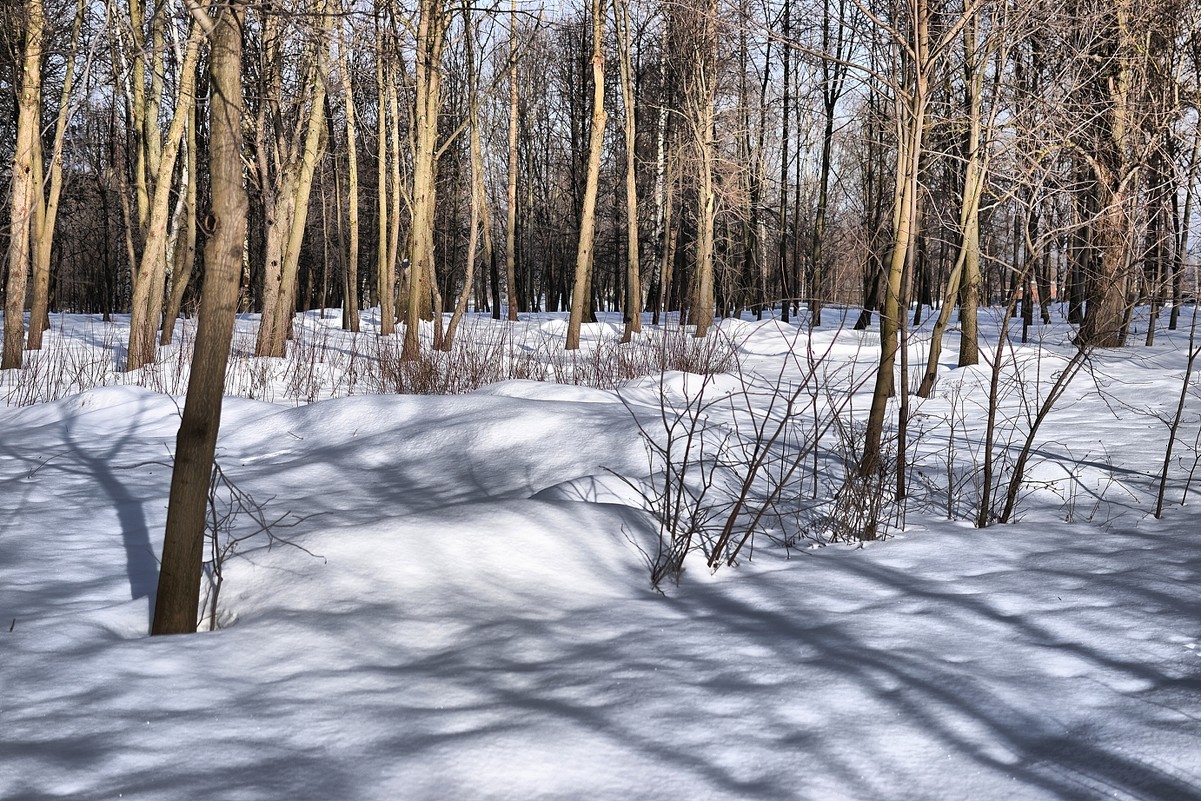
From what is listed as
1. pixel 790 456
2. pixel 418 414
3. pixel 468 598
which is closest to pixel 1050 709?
pixel 468 598

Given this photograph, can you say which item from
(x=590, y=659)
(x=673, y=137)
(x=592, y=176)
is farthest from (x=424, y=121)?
(x=590, y=659)

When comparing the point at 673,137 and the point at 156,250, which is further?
the point at 673,137


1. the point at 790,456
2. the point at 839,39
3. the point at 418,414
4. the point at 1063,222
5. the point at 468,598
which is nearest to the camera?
the point at 468,598

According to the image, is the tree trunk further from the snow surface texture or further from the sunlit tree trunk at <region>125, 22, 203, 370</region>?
the sunlit tree trunk at <region>125, 22, 203, 370</region>

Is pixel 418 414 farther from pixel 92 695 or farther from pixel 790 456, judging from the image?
pixel 92 695

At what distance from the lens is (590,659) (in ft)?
8.87

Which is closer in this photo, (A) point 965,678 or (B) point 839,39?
(A) point 965,678

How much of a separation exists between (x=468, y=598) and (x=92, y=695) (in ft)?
3.97

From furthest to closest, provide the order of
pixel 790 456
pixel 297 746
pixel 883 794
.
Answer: pixel 790 456 → pixel 297 746 → pixel 883 794

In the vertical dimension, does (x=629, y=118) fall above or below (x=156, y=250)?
above

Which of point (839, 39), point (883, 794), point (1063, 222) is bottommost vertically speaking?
point (883, 794)

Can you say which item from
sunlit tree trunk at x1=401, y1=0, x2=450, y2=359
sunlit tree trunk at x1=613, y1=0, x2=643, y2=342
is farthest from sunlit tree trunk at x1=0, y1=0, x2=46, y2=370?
sunlit tree trunk at x1=613, y1=0, x2=643, y2=342

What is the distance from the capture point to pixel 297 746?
2146 mm

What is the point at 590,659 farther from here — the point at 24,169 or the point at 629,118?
the point at 629,118
